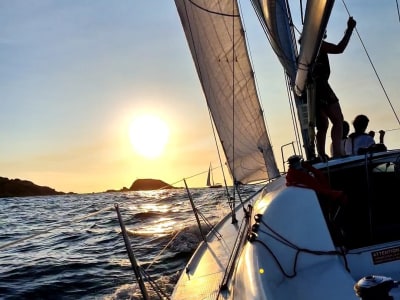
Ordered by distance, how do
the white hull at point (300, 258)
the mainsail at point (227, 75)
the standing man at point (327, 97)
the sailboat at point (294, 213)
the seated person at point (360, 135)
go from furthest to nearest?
the mainsail at point (227, 75) → the seated person at point (360, 135) → the standing man at point (327, 97) → the sailboat at point (294, 213) → the white hull at point (300, 258)

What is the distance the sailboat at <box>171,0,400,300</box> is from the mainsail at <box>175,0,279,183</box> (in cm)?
2

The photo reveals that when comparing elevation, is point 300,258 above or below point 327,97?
below

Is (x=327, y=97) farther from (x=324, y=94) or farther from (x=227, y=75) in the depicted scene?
(x=227, y=75)

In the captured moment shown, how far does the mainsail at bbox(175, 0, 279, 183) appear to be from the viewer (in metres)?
7.72

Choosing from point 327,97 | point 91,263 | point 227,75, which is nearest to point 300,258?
point 327,97

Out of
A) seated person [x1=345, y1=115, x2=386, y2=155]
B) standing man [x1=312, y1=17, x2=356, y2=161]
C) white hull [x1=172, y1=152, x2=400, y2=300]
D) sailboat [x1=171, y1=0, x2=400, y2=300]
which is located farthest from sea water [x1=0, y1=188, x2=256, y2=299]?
seated person [x1=345, y1=115, x2=386, y2=155]

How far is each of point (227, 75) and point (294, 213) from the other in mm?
4824

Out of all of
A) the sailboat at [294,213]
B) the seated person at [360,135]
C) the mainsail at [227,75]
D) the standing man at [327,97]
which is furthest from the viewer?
the mainsail at [227,75]

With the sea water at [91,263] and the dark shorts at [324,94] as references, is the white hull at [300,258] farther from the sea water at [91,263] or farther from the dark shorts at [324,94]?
the sea water at [91,263]

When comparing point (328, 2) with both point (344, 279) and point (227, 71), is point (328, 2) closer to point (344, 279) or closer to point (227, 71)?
point (344, 279)

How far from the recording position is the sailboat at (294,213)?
3.01 metres

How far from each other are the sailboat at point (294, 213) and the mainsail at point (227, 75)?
0.02 metres

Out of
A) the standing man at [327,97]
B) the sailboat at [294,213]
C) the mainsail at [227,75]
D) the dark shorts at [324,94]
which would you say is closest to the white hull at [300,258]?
the sailboat at [294,213]

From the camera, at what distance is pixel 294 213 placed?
345 cm
